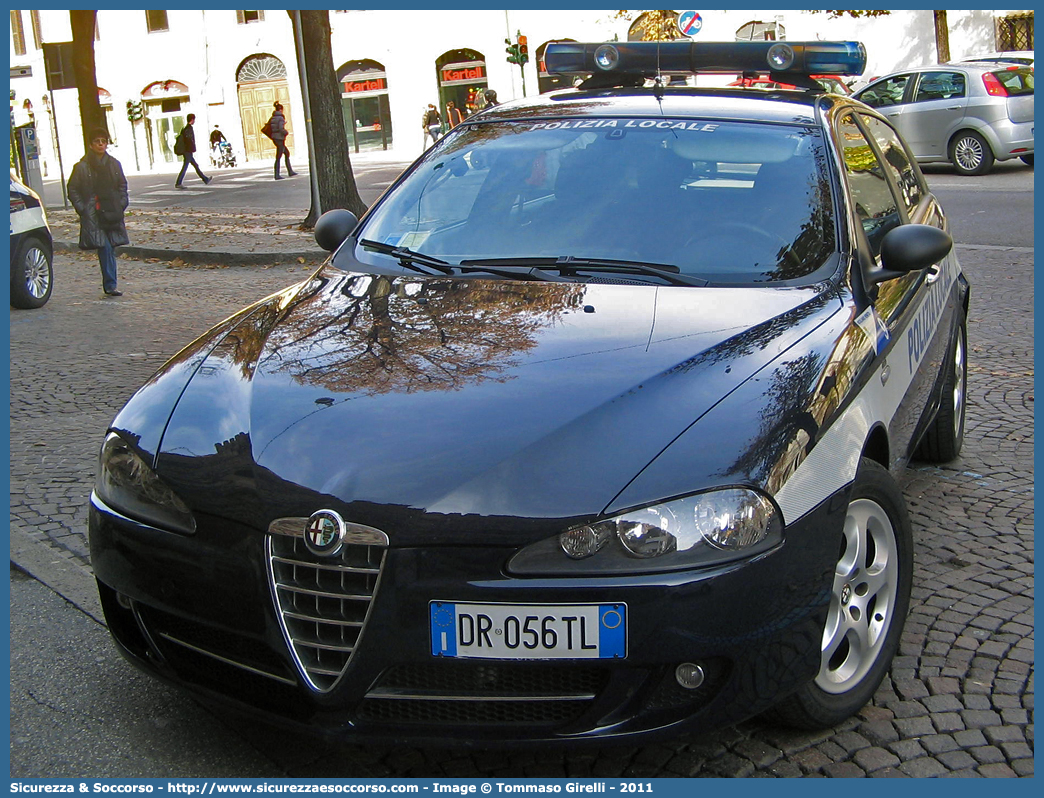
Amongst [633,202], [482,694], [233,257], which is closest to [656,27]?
[233,257]

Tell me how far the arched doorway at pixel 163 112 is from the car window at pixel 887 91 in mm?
32733

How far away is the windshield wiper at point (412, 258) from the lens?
3.78 meters

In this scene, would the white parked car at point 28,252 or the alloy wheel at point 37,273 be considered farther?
the alloy wheel at point 37,273

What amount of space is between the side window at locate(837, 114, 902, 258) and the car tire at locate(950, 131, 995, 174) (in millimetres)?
14985

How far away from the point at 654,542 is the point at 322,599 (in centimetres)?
71

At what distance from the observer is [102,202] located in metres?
12.2

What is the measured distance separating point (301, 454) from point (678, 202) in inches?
66.6

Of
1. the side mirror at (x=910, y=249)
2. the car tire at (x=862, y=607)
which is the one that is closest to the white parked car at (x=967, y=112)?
the side mirror at (x=910, y=249)

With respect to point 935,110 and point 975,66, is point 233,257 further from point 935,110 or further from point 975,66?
point 975,66

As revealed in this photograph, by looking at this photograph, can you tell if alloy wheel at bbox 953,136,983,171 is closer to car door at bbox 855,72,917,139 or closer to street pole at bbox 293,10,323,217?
car door at bbox 855,72,917,139

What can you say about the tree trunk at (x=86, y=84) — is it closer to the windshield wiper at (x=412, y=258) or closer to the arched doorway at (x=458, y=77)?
the windshield wiper at (x=412, y=258)

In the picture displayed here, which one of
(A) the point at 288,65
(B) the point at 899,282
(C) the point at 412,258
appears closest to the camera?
(B) the point at 899,282

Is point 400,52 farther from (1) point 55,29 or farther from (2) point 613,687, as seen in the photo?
(2) point 613,687

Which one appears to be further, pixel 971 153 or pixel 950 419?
pixel 971 153
